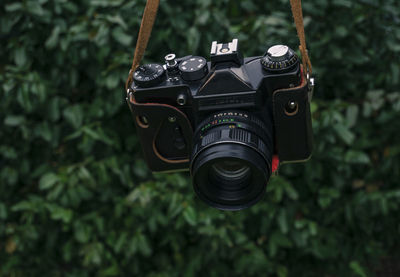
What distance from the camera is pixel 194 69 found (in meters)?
1.11

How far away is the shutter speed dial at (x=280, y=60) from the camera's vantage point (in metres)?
1.08

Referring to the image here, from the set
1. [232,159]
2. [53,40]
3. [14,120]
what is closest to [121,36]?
[53,40]

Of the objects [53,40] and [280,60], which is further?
[53,40]

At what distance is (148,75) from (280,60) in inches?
11.9

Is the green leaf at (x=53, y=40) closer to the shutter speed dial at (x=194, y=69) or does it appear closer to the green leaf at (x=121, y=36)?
the green leaf at (x=121, y=36)

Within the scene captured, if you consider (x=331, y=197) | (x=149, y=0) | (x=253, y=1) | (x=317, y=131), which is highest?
(x=149, y=0)

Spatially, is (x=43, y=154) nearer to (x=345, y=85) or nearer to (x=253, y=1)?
(x=253, y=1)

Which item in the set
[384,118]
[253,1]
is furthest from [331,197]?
[253,1]

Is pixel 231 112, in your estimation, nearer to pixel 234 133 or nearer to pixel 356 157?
pixel 234 133

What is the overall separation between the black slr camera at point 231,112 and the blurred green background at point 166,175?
0.70 metres

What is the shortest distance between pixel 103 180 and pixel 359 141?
1.04 metres

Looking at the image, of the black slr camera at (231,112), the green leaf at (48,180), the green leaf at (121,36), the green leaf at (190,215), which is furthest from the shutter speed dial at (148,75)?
the green leaf at (48,180)

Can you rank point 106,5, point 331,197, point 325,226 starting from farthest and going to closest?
point 325,226, point 331,197, point 106,5

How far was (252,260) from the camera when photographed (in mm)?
2082
